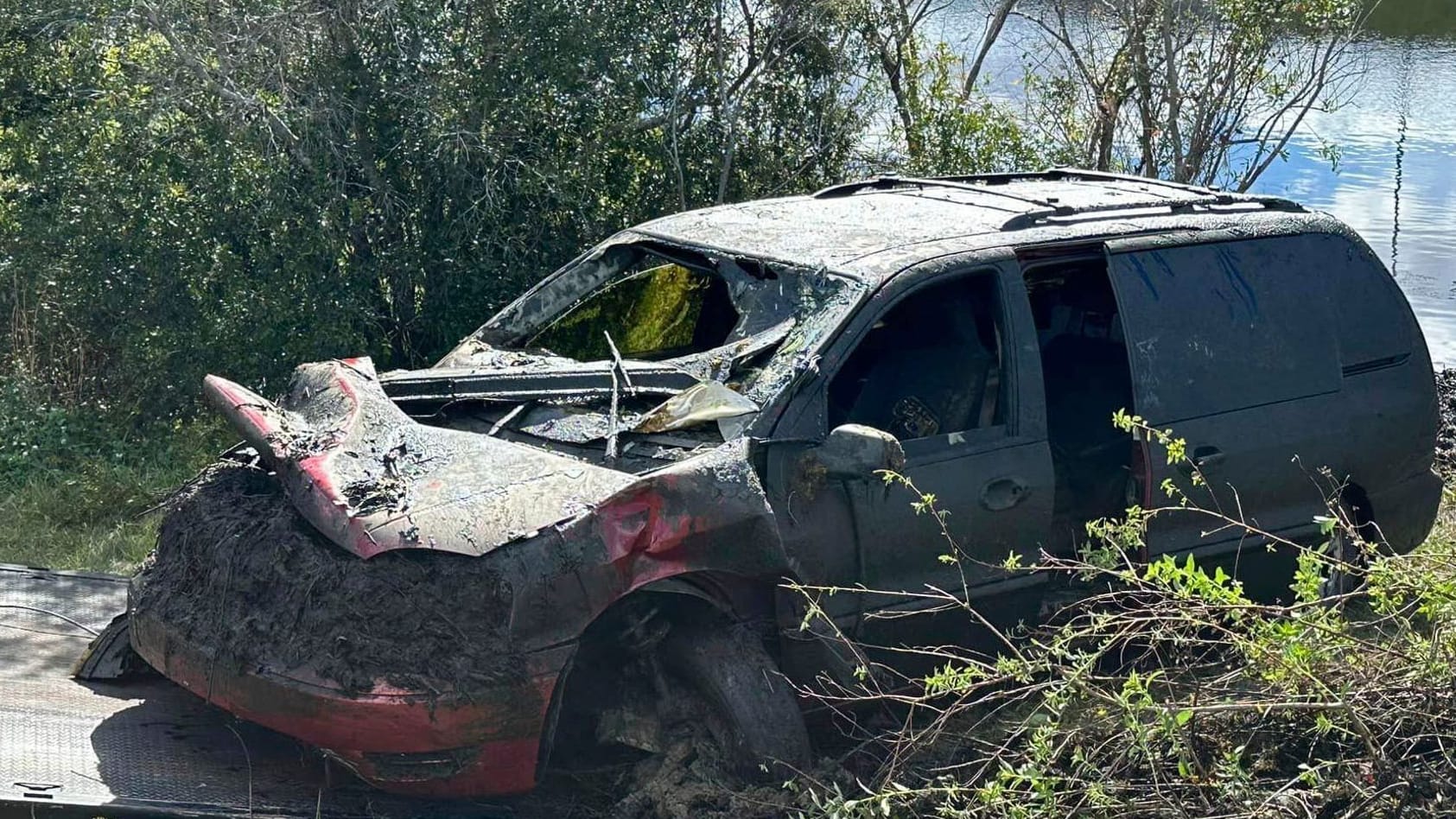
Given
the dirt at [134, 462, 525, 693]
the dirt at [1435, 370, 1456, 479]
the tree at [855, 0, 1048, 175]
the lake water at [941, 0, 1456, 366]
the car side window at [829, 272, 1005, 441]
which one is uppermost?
the tree at [855, 0, 1048, 175]

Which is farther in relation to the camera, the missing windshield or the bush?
the missing windshield

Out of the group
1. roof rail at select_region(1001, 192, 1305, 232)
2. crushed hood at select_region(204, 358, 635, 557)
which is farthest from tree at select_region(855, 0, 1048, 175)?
crushed hood at select_region(204, 358, 635, 557)

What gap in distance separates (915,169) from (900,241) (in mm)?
4606

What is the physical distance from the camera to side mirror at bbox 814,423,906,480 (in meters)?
4.21

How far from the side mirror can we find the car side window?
760mm

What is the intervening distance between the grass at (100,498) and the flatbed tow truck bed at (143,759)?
160 centimetres

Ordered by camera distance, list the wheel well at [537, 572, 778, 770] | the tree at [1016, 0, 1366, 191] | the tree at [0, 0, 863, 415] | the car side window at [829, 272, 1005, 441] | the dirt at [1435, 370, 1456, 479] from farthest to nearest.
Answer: the tree at [1016, 0, 1366, 191] < the dirt at [1435, 370, 1456, 479] < the tree at [0, 0, 863, 415] < the car side window at [829, 272, 1005, 441] < the wheel well at [537, 572, 778, 770]

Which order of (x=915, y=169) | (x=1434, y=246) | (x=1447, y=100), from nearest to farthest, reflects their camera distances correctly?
(x=915, y=169), (x=1434, y=246), (x=1447, y=100)

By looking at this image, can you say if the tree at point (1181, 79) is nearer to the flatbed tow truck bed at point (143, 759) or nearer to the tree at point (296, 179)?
the tree at point (296, 179)

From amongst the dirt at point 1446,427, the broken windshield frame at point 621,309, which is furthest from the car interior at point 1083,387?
the dirt at point 1446,427

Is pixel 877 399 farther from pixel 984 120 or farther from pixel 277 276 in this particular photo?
pixel 984 120

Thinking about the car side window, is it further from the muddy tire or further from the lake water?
the lake water

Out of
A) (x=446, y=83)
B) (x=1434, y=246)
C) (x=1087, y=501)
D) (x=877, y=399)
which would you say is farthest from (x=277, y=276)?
(x=1434, y=246)

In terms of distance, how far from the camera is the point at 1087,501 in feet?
18.0
